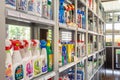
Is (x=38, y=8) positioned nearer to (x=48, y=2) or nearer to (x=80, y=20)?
(x=48, y=2)

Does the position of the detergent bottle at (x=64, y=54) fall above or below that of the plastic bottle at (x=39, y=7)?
below

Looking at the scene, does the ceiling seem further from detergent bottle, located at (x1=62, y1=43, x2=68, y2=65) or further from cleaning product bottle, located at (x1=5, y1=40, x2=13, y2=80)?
cleaning product bottle, located at (x1=5, y1=40, x2=13, y2=80)

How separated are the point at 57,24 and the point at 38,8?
0.38 metres

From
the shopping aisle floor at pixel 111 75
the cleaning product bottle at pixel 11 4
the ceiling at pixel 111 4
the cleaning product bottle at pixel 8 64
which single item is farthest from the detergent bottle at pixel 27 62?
the shopping aisle floor at pixel 111 75

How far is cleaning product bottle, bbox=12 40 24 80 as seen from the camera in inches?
39.7

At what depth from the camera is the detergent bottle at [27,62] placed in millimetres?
1134

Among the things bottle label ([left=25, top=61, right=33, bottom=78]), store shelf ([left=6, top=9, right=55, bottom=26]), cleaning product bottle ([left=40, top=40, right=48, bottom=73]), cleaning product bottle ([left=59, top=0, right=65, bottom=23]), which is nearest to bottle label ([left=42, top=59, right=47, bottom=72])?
cleaning product bottle ([left=40, top=40, right=48, bottom=73])

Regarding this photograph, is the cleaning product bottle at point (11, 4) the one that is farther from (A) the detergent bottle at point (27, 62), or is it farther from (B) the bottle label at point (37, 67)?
(B) the bottle label at point (37, 67)

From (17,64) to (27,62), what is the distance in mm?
129

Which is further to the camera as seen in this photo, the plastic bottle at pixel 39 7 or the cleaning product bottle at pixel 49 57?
the cleaning product bottle at pixel 49 57

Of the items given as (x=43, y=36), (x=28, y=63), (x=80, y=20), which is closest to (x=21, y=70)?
(x=28, y=63)

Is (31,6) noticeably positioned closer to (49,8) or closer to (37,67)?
(49,8)

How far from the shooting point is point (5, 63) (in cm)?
90

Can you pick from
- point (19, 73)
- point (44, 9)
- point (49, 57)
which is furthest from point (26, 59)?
point (44, 9)
